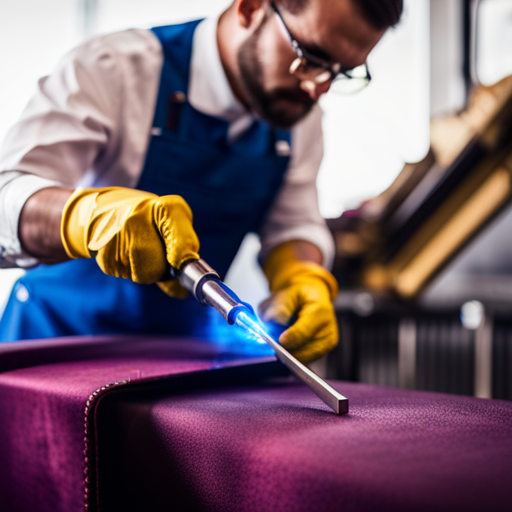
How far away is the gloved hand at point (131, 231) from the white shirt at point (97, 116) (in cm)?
13

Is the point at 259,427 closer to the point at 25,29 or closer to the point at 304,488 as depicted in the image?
the point at 304,488

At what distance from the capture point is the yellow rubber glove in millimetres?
1109

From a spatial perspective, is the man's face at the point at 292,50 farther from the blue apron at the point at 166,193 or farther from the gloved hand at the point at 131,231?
the gloved hand at the point at 131,231

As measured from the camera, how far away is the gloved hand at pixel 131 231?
2.82 feet

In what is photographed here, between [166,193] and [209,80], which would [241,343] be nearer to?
[166,193]

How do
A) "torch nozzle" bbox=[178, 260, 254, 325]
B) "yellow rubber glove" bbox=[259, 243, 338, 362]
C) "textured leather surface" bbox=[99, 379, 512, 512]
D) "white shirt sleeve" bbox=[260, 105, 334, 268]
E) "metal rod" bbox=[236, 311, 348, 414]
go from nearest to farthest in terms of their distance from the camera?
"textured leather surface" bbox=[99, 379, 512, 512] < "metal rod" bbox=[236, 311, 348, 414] < "torch nozzle" bbox=[178, 260, 254, 325] < "yellow rubber glove" bbox=[259, 243, 338, 362] < "white shirt sleeve" bbox=[260, 105, 334, 268]

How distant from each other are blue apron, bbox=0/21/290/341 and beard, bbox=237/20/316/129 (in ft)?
0.39

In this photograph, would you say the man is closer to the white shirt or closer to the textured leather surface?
the white shirt

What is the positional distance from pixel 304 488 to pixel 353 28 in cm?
98

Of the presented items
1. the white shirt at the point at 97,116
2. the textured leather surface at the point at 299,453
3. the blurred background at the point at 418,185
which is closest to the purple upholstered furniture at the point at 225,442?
the textured leather surface at the point at 299,453

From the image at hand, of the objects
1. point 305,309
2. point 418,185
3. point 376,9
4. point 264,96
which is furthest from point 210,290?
point 418,185

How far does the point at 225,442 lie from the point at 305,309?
0.62 metres

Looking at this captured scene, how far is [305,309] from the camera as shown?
3.82ft

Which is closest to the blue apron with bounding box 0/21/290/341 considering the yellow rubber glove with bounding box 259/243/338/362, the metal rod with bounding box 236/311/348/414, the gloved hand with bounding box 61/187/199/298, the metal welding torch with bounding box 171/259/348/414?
the yellow rubber glove with bounding box 259/243/338/362
